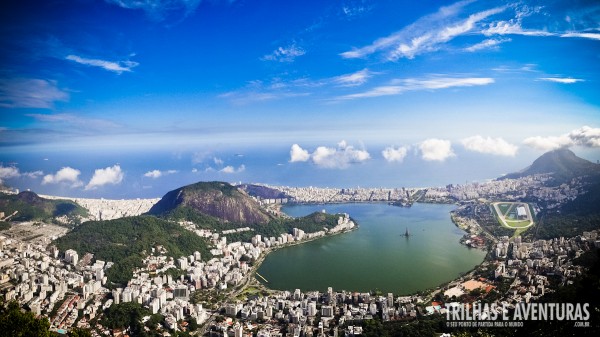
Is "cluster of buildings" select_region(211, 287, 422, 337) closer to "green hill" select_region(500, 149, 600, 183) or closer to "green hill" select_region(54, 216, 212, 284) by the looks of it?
"green hill" select_region(54, 216, 212, 284)

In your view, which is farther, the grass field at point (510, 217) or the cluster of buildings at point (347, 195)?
the cluster of buildings at point (347, 195)

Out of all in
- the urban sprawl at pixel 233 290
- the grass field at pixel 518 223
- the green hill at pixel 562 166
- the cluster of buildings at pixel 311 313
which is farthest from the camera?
the green hill at pixel 562 166

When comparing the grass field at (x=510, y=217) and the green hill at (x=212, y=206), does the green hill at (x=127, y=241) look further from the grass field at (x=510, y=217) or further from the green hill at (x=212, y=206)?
the grass field at (x=510, y=217)

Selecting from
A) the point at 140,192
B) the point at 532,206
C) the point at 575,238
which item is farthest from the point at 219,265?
the point at 140,192

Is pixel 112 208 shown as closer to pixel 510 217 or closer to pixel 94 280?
pixel 94 280

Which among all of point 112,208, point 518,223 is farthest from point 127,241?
point 518,223

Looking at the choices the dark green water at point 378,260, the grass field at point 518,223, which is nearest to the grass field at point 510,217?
the grass field at point 518,223
